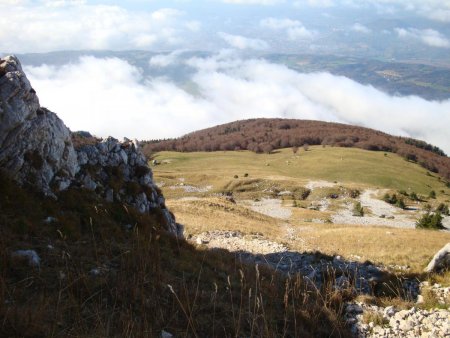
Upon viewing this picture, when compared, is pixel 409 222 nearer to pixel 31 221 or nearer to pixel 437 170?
pixel 31 221

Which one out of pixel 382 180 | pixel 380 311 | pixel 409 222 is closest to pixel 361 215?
pixel 409 222

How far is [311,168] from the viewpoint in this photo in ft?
472

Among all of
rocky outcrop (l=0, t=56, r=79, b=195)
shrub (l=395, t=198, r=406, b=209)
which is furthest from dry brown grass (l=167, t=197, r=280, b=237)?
shrub (l=395, t=198, r=406, b=209)

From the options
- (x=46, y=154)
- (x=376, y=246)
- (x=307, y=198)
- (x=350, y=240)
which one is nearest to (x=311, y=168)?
(x=307, y=198)

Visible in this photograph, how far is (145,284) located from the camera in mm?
8438

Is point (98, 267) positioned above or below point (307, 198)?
above

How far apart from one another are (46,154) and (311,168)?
13556 centimetres

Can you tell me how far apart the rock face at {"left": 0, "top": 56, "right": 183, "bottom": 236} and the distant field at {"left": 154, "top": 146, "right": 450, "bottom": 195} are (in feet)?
282

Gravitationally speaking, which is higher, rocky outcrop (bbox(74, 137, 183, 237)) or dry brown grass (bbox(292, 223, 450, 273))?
rocky outcrop (bbox(74, 137, 183, 237))

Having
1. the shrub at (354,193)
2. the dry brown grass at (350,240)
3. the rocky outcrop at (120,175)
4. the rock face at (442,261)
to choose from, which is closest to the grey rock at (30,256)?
the rocky outcrop at (120,175)

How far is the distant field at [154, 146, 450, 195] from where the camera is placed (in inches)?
4875

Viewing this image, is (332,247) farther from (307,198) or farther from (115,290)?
(307,198)

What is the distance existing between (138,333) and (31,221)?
258 inches

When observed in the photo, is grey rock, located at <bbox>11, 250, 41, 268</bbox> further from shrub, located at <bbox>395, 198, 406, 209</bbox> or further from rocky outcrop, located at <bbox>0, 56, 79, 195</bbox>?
shrub, located at <bbox>395, 198, 406, 209</bbox>
